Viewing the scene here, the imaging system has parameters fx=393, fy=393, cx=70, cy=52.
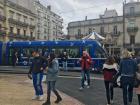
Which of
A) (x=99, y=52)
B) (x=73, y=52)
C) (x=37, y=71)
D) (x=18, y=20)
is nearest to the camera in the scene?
(x=37, y=71)

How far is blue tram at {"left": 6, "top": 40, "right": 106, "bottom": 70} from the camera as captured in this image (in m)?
31.4

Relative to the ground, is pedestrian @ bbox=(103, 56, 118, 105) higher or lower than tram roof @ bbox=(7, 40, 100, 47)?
lower

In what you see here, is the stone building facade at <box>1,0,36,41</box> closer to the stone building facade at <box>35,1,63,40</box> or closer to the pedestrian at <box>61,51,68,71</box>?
the stone building facade at <box>35,1,63,40</box>

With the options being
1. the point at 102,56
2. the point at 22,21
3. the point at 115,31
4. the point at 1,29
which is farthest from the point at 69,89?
the point at 115,31

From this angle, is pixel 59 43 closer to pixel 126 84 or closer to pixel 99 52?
pixel 99 52

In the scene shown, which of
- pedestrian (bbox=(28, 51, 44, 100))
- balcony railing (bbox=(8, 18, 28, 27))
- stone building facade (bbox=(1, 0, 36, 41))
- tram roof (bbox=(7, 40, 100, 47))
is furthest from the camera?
balcony railing (bbox=(8, 18, 28, 27))

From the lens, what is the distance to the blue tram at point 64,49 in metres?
31.4

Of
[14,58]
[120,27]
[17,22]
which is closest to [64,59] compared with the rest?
[14,58]

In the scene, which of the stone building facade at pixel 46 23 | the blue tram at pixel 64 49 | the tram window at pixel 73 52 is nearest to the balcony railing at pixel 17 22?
the stone building facade at pixel 46 23

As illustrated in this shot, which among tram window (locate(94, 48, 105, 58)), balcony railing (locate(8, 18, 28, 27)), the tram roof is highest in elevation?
balcony railing (locate(8, 18, 28, 27))

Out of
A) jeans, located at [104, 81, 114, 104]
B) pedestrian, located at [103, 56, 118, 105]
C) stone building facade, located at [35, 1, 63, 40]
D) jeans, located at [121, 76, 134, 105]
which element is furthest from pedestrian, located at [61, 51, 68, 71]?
stone building facade, located at [35, 1, 63, 40]

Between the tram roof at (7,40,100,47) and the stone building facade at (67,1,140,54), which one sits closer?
the tram roof at (7,40,100,47)

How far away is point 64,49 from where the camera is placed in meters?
33.1

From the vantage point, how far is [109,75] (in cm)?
1285
